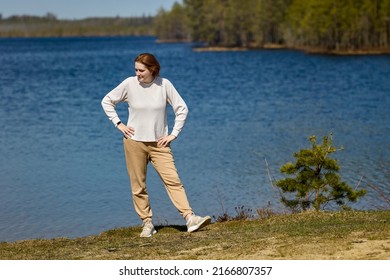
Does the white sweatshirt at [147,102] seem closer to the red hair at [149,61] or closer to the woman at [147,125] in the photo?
the woman at [147,125]

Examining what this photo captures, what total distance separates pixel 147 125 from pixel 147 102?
329mm

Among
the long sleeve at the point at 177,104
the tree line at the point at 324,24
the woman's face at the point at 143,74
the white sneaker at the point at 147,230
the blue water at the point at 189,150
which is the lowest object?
the tree line at the point at 324,24

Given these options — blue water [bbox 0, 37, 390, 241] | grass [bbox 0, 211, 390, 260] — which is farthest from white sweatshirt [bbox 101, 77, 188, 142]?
blue water [bbox 0, 37, 390, 241]

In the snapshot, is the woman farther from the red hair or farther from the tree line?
the tree line

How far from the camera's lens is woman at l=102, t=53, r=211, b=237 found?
1114cm

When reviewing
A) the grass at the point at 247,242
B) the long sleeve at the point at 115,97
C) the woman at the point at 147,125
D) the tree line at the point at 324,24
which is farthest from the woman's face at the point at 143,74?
the tree line at the point at 324,24

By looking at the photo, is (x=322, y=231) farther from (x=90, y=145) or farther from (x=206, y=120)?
(x=206, y=120)

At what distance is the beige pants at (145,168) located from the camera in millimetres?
11539

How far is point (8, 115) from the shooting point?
4153 centimetres

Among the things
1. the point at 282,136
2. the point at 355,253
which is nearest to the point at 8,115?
the point at 282,136

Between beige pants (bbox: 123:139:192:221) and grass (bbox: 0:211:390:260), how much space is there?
1.51 feet

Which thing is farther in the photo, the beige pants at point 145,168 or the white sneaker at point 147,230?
the white sneaker at point 147,230

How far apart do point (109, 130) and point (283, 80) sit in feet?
129
